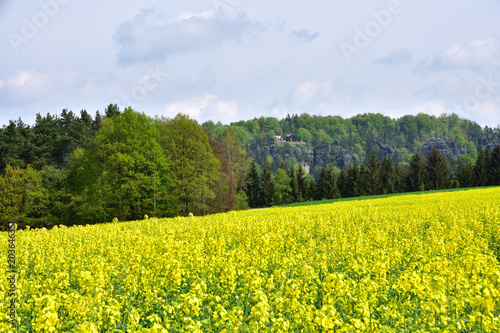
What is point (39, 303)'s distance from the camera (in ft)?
16.9

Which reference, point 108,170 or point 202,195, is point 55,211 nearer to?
point 108,170

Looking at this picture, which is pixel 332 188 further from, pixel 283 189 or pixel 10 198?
pixel 10 198

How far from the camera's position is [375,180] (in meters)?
70.8

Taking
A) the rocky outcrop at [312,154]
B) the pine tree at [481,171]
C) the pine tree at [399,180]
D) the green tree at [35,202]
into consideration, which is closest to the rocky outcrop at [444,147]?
the rocky outcrop at [312,154]

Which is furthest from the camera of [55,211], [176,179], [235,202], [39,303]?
[235,202]

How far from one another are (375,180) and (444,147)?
12681cm

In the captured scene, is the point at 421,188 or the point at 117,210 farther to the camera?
the point at 421,188

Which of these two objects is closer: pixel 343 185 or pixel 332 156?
pixel 343 185

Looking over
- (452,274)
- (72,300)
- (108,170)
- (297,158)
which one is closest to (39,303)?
(72,300)

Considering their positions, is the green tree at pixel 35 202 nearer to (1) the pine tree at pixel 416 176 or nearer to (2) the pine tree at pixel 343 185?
(2) the pine tree at pixel 343 185

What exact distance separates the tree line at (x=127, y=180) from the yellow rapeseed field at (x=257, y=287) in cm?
2370

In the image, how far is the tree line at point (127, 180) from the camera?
36.2 meters

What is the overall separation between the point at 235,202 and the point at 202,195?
47.0 ft

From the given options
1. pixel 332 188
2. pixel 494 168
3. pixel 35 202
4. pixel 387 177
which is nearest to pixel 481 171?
pixel 494 168
